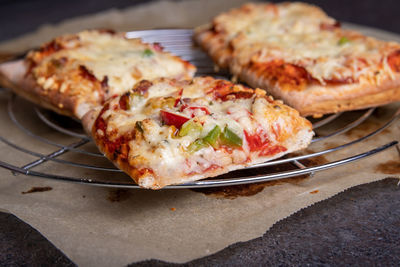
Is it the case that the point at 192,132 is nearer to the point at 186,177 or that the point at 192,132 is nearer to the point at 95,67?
the point at 186,177

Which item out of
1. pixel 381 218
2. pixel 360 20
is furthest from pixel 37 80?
pixel 360 20

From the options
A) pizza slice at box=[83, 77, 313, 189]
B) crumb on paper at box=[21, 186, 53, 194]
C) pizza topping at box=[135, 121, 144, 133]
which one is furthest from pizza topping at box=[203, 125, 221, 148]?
crumb on paper at box=[21, 186, 53, 194]

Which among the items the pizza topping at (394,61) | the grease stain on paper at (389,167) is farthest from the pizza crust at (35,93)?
the pizza topping at (394,61)

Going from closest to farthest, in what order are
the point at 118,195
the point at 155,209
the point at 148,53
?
1. the point at 155,209
2. the point at 118,195
3. the point at 148,53

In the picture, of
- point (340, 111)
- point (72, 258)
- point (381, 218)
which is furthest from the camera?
point (340, 111)

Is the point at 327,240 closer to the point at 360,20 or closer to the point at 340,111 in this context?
the point at 340,111

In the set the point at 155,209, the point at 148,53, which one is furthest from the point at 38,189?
the point at 148,53

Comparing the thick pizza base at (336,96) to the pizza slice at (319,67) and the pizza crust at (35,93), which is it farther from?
the pizza crust at (35,93)
